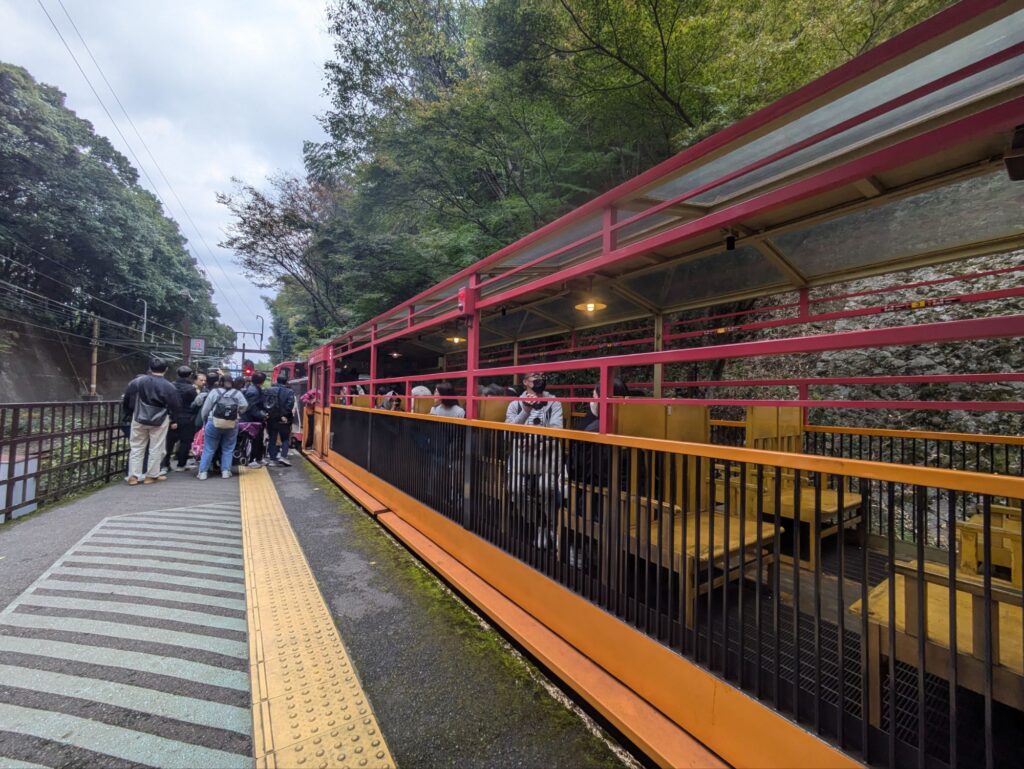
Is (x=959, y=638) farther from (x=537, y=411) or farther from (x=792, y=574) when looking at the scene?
(x=537, y=411)

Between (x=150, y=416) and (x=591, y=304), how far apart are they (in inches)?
222

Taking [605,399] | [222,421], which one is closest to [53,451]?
[222,421]

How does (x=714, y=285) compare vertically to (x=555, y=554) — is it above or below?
above

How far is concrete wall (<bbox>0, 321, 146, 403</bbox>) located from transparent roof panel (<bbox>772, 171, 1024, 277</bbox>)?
31.3 m

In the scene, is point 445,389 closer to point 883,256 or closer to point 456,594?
point 456,594

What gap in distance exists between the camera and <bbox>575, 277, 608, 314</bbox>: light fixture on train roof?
4206mm

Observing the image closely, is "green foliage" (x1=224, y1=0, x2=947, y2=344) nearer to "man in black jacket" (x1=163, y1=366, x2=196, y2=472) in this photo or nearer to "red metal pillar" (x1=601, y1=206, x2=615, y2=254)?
"red metal pillar" (x1=601, y1=206, x2=615, y2=254)

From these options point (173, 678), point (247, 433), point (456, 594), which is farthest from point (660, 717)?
point (247, 433)

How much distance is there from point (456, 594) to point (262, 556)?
5.51 feet

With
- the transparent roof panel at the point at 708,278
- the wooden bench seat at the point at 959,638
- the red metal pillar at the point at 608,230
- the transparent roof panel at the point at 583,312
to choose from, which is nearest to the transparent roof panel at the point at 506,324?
the transparent roof panel at the point at 583,312

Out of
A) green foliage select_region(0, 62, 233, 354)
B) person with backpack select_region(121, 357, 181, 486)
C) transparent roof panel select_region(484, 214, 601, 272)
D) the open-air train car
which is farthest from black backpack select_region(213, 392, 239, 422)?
green foliage select_region(0, 62, 233, 354)

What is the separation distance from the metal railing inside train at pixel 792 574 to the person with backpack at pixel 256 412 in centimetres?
526

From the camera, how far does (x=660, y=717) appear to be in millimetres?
1681

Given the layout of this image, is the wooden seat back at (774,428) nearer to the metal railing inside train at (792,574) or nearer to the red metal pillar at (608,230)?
the metal railing inside train at (792,574)
